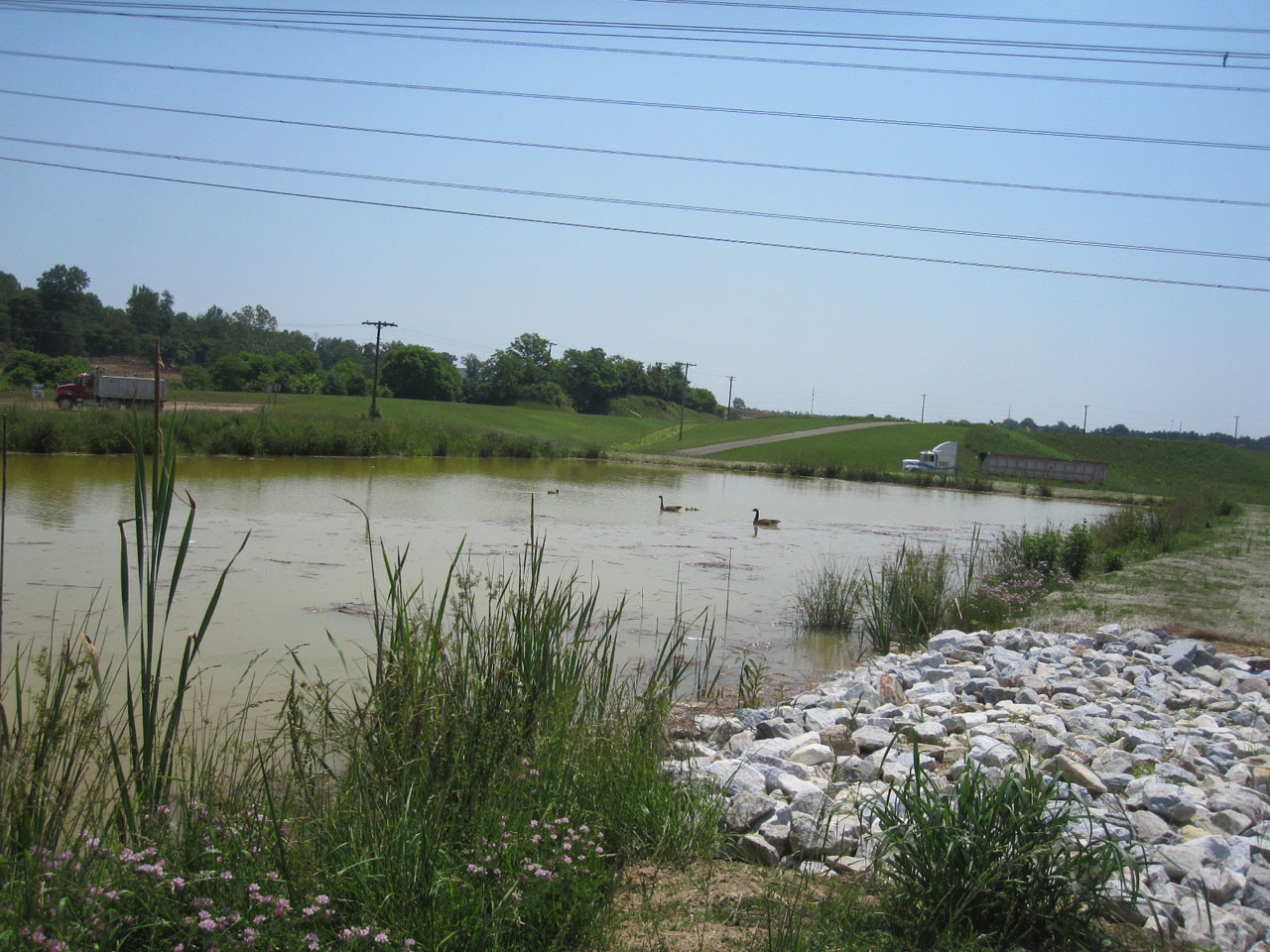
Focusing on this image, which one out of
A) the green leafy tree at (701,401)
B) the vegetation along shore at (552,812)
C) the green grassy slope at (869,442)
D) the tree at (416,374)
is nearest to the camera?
the vegetation along shore at (552,812)

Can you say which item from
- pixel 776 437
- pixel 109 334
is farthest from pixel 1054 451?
pixel 109 334

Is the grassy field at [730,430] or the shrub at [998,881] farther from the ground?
the grassy field at [730,430]

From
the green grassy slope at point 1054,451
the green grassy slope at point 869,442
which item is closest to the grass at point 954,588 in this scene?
the green grassy slope at point 869,442

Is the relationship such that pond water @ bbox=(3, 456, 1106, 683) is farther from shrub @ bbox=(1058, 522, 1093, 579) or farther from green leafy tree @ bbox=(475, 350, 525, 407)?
green leafy tree @ bbox=(475, 350, 525, 407)

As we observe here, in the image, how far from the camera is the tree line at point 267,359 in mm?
43031

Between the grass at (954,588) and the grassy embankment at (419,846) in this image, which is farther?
the grass at (954,588)

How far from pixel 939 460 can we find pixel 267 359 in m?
46.7

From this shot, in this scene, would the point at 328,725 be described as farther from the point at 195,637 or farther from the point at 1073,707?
the point at 1073,707

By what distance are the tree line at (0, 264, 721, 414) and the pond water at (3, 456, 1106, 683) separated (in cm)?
347

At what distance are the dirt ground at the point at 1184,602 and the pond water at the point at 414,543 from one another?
246 centimetres

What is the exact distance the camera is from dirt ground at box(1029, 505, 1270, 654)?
8430 millimetres

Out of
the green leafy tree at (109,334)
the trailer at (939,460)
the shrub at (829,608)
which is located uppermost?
the green leafy tree at (109,334)

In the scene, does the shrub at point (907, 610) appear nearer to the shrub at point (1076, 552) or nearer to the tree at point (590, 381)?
the shrub at point (1076, 552)

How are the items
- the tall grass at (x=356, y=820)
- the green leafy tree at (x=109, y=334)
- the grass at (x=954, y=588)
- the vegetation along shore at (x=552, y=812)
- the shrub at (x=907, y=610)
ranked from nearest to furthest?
A: the tall grass at (x=356, y=820), the vegetation along shore at (x=552, y=812), the shrub at (x=907, y=610), the grass at (x=954, y=588), the green leafy tree at (x=109, y=334)
